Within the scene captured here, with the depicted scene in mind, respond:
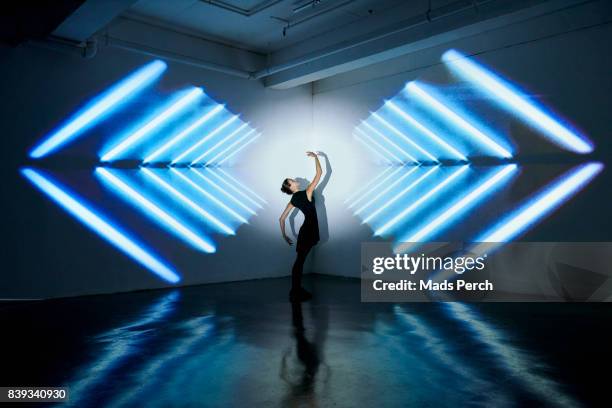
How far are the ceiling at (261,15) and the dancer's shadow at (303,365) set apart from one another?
3.24 metres

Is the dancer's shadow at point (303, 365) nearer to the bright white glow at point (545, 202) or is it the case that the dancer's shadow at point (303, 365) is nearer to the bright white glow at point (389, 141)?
the bright white glow at point (545, 202)

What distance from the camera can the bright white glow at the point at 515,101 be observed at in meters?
4.92

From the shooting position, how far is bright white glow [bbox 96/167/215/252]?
5492mm

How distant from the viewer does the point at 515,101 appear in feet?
17.3

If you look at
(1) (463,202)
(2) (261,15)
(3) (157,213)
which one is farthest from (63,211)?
(1) (463,202)

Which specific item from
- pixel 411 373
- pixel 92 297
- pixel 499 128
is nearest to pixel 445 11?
pixel 499 128

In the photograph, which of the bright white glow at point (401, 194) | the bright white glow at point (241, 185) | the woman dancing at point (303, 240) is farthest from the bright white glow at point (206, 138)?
the bright white glow at point (401, 194)

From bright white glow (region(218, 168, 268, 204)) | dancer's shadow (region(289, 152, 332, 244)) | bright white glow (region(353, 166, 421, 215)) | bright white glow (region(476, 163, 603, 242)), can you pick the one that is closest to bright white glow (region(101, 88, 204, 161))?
bright white glow (region(218, 168, 268, 204))

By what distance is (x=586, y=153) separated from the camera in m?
4.83

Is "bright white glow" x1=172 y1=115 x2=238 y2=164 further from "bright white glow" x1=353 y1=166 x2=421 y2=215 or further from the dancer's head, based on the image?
"bright white glow" x1=353 y1=166 x2=421 y2=215

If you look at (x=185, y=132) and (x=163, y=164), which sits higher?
(x=185, y=132)

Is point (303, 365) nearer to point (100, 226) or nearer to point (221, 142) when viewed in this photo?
point (100, 226)

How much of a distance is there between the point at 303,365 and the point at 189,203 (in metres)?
3.72

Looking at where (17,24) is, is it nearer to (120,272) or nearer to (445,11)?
(120,272)
